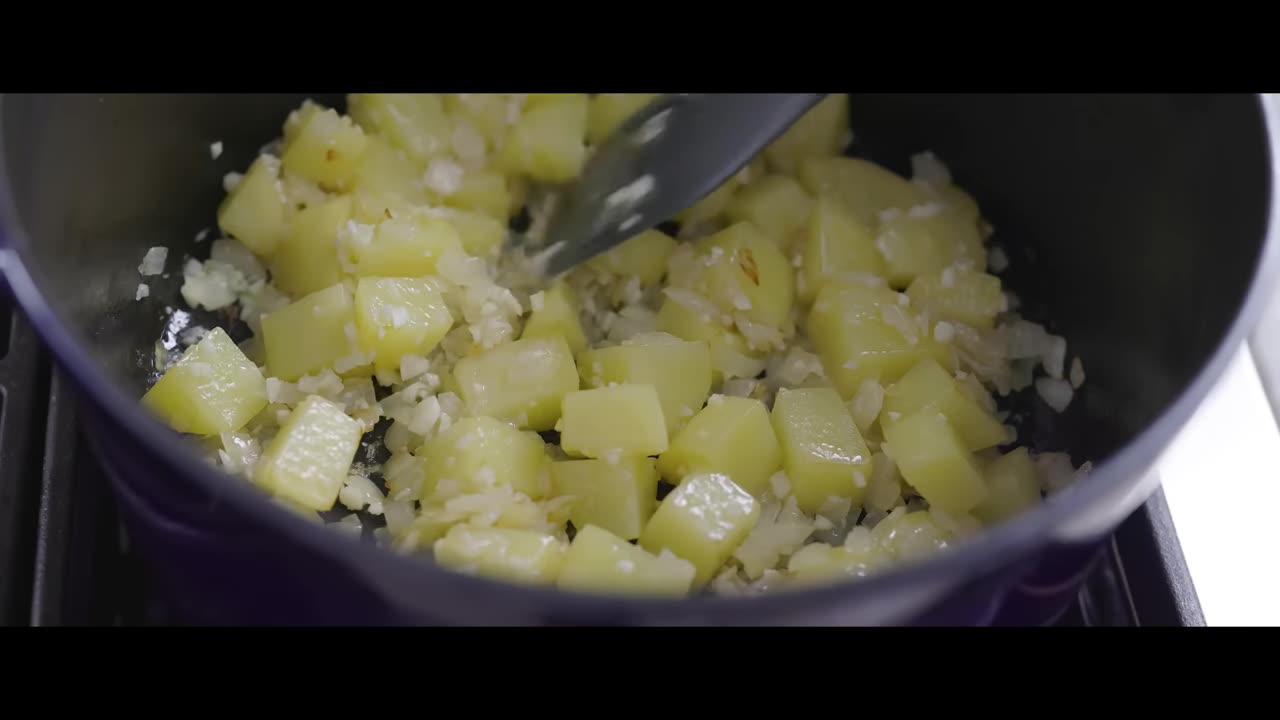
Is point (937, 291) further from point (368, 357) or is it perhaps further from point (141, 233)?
point (141, 233)

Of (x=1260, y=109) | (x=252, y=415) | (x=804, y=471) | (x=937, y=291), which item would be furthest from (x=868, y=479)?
(x=252, y=415)

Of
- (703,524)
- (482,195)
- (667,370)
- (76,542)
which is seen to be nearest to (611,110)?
(482,195)

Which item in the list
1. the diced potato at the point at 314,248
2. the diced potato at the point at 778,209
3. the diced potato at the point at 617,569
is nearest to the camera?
the diced potato at the point at 617,569

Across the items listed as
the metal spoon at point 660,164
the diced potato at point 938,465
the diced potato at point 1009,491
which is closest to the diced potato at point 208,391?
the metal spoon at point 660,164

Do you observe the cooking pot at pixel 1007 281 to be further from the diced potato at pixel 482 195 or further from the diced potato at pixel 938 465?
the diced potato at pixel 482 195

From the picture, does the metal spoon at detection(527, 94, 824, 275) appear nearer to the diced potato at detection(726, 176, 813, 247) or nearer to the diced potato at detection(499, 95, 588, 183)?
the diced potato at detection(499, 95, 588, 183)

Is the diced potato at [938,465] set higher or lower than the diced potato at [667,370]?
lower

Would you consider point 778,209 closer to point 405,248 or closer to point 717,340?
point 717,340
